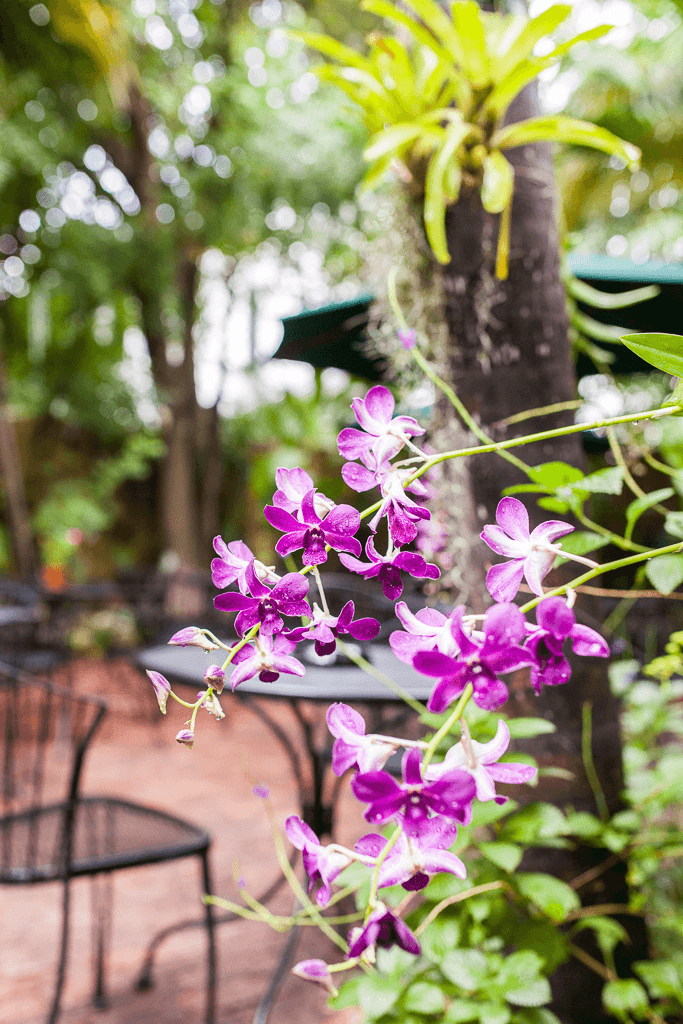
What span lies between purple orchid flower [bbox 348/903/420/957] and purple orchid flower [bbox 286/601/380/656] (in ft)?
0.52

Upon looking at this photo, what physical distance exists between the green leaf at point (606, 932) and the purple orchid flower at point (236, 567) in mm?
812

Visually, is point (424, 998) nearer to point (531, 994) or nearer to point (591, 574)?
point (531, 994)

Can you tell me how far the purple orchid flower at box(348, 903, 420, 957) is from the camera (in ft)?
1.28

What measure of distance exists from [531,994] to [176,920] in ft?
5.17

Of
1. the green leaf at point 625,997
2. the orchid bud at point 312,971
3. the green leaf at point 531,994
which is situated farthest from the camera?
the green leaf at point 625,997

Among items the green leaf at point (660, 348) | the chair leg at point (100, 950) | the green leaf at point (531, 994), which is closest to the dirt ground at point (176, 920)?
the chair leg at point (100, 950)

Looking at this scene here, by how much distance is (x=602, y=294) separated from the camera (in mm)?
1336

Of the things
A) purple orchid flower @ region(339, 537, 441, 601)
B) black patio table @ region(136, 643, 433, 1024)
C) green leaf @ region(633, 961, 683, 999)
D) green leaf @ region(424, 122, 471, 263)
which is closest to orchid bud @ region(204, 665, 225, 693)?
purple orchid flower @ region(339, 537, 441, 601)

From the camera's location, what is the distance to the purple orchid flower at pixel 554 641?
1.27 feet

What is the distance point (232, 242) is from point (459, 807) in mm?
6450

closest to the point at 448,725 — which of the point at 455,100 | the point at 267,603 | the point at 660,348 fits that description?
the point at 267,603

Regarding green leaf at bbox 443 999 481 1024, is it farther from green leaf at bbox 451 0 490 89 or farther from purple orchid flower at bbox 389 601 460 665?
green leaf at bbox 451 0 490 89

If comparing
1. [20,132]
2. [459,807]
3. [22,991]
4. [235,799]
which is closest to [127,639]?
[235,799]

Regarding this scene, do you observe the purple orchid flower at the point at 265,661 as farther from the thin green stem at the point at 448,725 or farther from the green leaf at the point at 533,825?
the green leaf at the point at 533,825
